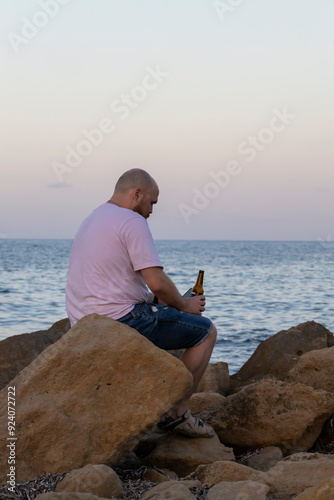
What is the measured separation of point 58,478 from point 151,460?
3.00ft

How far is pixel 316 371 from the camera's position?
5477mm

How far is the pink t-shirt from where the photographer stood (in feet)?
14.4

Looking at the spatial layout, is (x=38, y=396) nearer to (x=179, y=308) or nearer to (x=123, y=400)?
(x=123, y=400)

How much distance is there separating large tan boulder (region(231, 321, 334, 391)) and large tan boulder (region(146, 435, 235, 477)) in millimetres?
2401

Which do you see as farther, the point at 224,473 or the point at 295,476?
the point at 224,473

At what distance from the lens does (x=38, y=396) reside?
13.2ft

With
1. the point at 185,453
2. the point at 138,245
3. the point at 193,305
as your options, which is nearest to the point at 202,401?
the point at 185,453

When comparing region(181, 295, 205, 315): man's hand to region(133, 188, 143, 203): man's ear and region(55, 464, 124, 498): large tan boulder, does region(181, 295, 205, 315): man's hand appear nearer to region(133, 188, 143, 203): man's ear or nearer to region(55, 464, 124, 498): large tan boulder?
region(133, 188, 143, 203): man's ear

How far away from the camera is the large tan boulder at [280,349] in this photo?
716cm

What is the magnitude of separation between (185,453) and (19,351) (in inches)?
95.8

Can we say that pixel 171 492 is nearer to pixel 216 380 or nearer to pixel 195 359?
pixel 195 359

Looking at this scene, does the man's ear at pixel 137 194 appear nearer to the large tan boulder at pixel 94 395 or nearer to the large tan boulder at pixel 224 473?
the large tan boulder at pixel 94 395

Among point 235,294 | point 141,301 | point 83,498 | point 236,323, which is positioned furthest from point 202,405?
point 235,294

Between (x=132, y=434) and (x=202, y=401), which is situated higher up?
(x=132, y=434)
